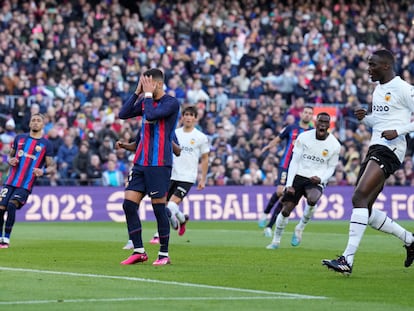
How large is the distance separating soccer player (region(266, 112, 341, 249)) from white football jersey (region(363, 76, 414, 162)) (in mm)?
5272

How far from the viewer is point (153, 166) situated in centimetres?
1383

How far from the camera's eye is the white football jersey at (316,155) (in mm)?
18328

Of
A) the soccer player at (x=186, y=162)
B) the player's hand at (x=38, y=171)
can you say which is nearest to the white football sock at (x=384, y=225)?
the player's hand at (x=38, y=171)

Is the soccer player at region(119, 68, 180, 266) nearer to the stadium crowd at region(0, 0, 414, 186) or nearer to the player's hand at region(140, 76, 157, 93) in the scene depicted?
the player's hand at region(140, 76, 157, 93)

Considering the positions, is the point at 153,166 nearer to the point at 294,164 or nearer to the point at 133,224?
the point at 133,224

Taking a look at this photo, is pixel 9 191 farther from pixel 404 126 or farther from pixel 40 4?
pixel 40 4

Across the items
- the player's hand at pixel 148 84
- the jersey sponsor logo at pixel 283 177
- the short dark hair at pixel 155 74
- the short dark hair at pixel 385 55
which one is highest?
the short dark hair at pixel 385 55

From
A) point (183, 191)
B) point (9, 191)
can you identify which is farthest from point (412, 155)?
point (9, 191)

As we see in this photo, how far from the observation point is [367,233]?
23.6 m

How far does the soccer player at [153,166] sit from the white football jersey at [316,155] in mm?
4788

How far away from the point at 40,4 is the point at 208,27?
5914 mm

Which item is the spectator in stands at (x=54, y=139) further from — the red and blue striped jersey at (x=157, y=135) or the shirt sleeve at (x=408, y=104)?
the shirt sleeve at (x=408, y=104)

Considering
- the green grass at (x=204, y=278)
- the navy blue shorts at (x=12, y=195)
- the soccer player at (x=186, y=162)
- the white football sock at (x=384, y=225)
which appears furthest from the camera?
the soccer player at (x=186, y=162)

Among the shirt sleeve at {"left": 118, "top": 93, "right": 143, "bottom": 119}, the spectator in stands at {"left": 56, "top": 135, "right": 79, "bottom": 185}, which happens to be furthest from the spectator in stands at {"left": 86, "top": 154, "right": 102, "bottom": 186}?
the shirt sleeve at {"left": 118, "top": 93, "right": 143, "bottom": 119}
